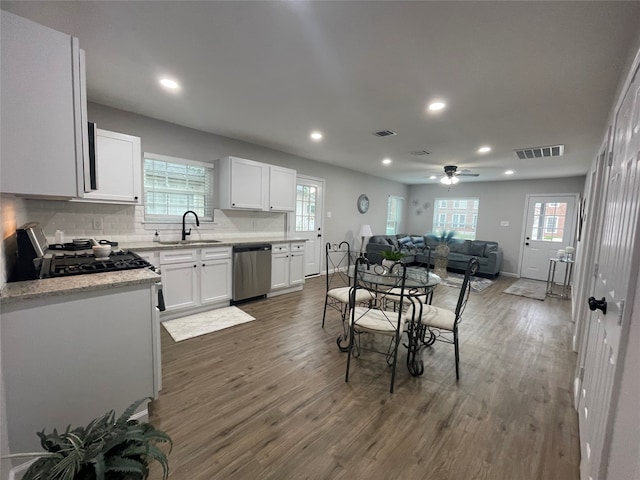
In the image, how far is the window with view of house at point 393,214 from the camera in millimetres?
8344

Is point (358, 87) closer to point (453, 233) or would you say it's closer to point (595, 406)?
point (595, 406)

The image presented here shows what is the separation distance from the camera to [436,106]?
2.72m

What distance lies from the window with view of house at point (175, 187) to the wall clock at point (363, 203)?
3975mm

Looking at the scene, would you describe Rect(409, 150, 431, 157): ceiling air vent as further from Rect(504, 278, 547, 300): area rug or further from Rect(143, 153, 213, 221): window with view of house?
Rect(143, 153, 213, 221): window with view of house

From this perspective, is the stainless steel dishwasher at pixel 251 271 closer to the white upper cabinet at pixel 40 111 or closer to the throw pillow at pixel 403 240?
the white upper cabinet at pixel 40 111

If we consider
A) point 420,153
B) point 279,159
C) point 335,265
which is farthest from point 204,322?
point 420,153

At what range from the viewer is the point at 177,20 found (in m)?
1.67

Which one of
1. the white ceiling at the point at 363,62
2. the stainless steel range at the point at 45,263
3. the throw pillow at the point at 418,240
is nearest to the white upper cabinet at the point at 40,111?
the stainless steel range at the point at 45,263

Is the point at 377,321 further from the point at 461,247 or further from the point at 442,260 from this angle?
the point at 461,247

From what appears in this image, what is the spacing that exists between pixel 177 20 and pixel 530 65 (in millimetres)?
2414

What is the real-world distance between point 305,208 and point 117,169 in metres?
3.36

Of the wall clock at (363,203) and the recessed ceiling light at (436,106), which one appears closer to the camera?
the recessed ceiling light at (436,106)

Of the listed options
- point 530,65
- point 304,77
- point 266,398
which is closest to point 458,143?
point 530,65

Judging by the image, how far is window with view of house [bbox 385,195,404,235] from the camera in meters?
8.34
